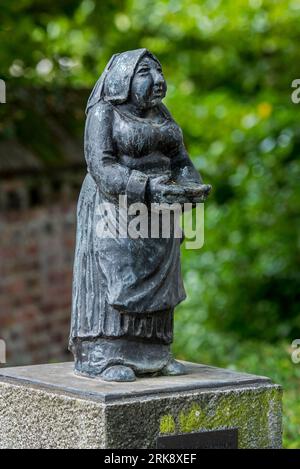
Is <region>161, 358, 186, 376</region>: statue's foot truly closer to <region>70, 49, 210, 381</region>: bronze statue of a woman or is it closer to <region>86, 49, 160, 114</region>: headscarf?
<region>70, 49, 210, 381</region>: bronze statue of a woman

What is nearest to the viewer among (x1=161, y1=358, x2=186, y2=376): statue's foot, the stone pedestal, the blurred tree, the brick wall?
the stone pedestal

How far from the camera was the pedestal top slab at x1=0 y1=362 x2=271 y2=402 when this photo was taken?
5340 millimetres

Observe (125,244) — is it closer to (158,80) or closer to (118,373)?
(118,373)

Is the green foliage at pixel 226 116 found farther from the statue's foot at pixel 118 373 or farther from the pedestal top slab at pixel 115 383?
the statue's foot at pixel 118 373

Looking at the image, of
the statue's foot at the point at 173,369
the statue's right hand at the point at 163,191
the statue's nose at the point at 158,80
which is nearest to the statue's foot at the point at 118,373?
the statue's foot at the point at 173,369

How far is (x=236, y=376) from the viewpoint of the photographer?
19.3 feet

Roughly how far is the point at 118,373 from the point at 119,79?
148 centimetres

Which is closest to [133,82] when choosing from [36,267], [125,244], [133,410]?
[125,244]

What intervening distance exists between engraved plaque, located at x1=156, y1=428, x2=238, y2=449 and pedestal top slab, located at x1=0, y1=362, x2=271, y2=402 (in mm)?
227

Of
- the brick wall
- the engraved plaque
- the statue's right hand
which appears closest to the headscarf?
the statue's right hand

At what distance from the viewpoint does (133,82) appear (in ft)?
18.6

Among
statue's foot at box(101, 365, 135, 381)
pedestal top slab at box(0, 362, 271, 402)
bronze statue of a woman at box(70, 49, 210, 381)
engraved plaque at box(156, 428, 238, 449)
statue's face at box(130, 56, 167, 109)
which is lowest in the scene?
engraved plaque at box(156, 428, 238, 449)
